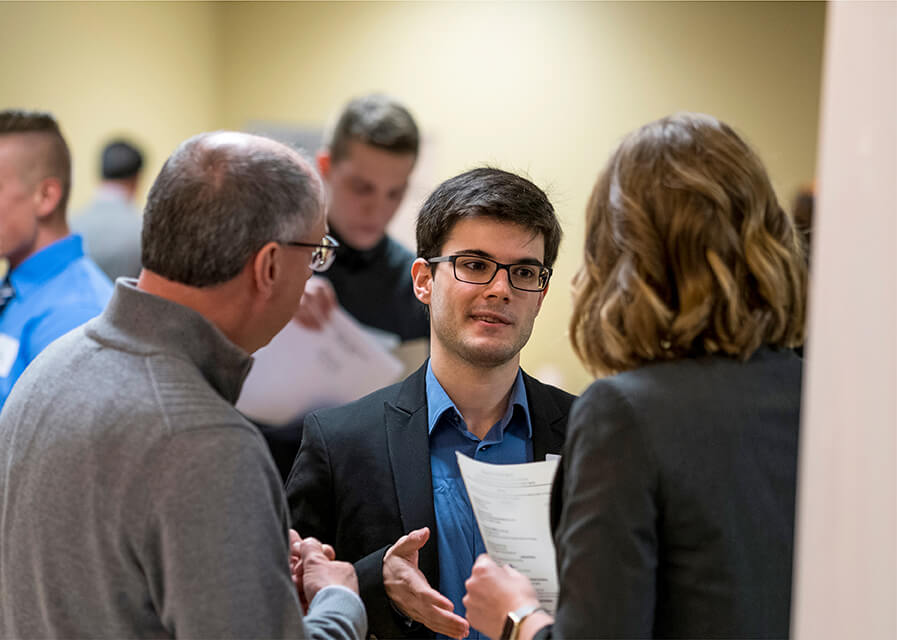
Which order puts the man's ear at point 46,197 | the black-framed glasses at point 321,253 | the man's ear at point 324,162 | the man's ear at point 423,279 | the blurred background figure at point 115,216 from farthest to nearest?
the blurred background figure at point 115,216, the man's ear at point 324,162, the man's ear at point 46,197, the man's ear at point 423,279, the black-framed glasses at point 321,253

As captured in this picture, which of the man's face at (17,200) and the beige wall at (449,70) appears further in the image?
the man's face at (17,200)

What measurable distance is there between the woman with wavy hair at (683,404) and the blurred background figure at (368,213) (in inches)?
43.8

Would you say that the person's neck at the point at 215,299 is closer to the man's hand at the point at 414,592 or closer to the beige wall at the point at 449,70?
the man's hand at the point at 414,592

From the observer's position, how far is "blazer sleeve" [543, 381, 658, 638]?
1014 mm

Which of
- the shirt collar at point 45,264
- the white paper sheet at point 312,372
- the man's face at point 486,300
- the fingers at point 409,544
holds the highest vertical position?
the man's face at point 486,300

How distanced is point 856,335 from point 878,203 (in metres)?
0.14

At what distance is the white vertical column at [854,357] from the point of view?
944 millimetres

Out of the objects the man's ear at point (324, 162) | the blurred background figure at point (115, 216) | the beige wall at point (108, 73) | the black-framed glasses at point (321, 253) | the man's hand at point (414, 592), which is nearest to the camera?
the black-framed glasses at point (321, 253)

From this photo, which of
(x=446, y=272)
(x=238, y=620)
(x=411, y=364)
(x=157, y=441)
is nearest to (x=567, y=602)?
(x=238, y=620)

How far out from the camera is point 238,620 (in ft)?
3.40

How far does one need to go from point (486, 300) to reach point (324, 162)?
67.0 inches

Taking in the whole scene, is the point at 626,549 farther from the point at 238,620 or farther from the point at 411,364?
the point at 411,364

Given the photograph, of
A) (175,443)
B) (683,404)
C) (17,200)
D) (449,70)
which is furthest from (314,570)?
(449,70)

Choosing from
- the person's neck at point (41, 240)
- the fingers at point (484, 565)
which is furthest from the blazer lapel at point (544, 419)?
the person's neck at point (41, 240)
